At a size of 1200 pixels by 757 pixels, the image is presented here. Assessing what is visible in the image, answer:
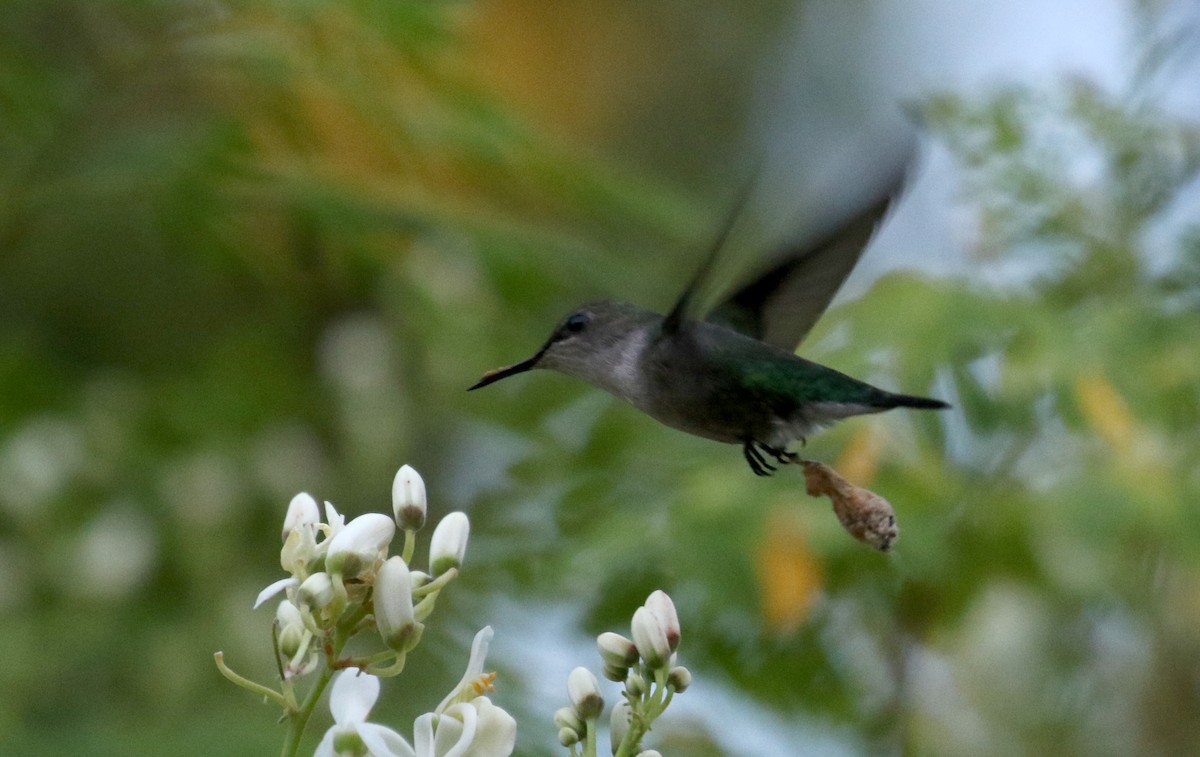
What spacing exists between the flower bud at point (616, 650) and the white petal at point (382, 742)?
0.93ft

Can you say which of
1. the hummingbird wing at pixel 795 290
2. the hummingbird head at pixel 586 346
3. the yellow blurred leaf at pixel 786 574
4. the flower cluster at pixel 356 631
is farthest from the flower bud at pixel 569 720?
the yellow blurred leaf at pixel 786 574

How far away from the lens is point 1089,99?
2.91m

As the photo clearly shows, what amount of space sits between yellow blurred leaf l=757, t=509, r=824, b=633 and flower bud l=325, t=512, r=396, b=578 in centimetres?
116

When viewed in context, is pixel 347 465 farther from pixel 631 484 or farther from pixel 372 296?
pixel 631 484

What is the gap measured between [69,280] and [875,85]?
11.1ft

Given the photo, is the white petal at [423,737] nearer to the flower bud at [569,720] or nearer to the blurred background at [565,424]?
the flower bud at [569,720]

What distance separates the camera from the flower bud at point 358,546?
1196 millimetres

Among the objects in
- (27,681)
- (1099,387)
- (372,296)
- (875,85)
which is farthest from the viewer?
(875,85)

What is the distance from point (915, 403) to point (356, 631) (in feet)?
2.15

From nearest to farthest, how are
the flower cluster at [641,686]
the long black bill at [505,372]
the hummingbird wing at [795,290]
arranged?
1. the flower cluster at [641,686]
2. the long black bill at [505,372]
3. the hummingbird wing at [795,290]

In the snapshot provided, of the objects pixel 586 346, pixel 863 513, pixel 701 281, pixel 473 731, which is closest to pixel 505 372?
pixel 586 346

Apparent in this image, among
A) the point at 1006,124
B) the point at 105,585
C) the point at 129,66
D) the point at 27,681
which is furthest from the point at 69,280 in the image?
the point at 1006,124

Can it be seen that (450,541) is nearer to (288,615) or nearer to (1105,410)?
(288,615)

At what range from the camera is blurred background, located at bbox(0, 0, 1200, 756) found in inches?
93.6
